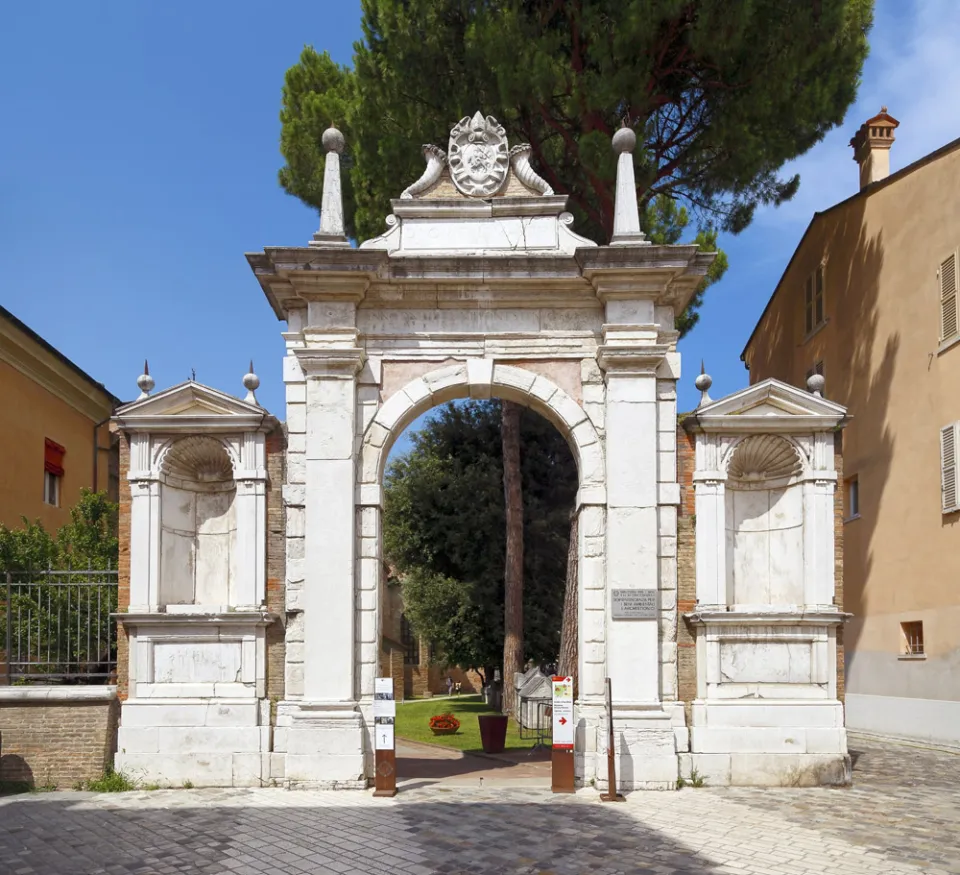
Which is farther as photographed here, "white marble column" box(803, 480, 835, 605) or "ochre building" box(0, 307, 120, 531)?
Answer: "ochre building" box(0, 307, 120, 531)

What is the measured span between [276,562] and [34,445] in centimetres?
1014

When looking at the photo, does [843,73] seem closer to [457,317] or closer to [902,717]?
[457,317]

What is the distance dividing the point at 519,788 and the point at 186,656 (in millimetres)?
3672

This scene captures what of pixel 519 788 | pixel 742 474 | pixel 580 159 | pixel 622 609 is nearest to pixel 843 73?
pixel 580 159

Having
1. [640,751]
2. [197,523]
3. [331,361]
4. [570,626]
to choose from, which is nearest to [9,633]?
[197,523]

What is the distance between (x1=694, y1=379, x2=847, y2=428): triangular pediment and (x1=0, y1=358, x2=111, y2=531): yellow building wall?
421 inches

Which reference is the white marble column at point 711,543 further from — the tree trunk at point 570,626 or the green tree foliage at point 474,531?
the green tree foliage at point 474,531

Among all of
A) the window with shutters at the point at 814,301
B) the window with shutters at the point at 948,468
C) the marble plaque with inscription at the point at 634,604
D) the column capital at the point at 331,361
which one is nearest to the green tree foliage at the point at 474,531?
the window with shutters at the point at 814,301

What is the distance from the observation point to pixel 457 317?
36.7 feet

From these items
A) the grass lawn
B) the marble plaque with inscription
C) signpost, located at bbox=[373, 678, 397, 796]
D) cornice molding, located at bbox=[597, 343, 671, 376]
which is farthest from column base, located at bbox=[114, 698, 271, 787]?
the grass lawn

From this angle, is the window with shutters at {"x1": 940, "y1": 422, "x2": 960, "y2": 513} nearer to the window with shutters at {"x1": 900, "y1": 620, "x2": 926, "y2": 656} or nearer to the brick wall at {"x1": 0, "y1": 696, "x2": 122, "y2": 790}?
the window with shutters at {"x1": 900, "y1": 620, "x2": 926, "y2": 656}

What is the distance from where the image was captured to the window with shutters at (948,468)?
14530 mm

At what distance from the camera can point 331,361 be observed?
1086cm

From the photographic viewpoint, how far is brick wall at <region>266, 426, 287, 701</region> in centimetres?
1081
